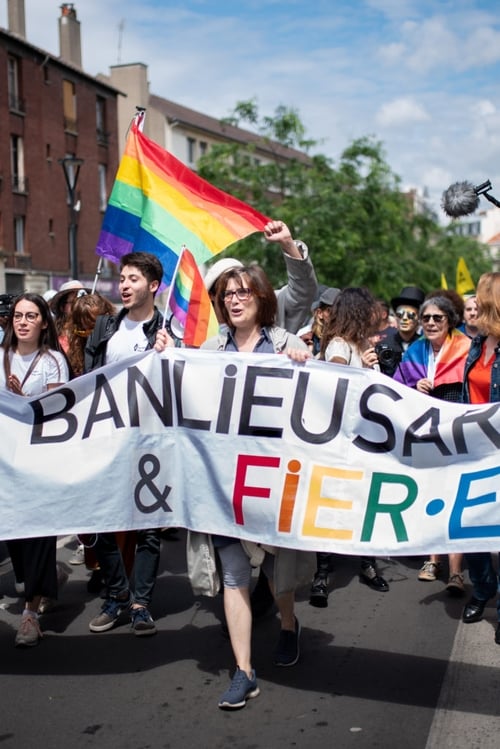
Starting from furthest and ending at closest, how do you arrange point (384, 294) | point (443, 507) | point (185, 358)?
Answer: 1. point (384, 294)
2. point (185, 358)
3. point (443, 507)

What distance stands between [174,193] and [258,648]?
334 cm

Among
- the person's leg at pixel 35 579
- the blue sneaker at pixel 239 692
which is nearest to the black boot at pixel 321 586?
→ the blue sneaker at pixel 239 692

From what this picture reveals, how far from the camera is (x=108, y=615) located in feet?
17.0

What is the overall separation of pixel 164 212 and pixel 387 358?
1932 mm

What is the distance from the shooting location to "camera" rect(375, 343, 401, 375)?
22.6 feet

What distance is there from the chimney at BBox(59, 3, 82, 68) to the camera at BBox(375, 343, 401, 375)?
125 ft

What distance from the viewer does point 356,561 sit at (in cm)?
679

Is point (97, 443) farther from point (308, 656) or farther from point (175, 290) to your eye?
point (308, 656)

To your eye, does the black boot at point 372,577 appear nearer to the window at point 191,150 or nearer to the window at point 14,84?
the window at point 14,84

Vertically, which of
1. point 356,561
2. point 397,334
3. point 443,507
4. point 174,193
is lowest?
point 356,561

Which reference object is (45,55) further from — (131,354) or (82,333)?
(131,354)

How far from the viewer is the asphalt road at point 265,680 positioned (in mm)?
3807

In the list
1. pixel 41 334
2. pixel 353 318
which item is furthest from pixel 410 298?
pixel 41 334

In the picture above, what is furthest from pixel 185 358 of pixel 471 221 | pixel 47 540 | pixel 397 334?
pixel 471 221
